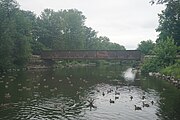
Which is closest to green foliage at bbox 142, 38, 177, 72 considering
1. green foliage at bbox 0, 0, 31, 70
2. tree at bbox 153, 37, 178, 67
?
tree at bbox 153, 37, 178, 67

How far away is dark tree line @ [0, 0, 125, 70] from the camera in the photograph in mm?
72656

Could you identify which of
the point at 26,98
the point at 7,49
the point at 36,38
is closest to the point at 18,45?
the point at 7,49

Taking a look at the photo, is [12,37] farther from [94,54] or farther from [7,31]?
[94,54]

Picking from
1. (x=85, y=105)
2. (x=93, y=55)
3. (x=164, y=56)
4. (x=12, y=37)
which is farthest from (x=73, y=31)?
(x=85, y=105)

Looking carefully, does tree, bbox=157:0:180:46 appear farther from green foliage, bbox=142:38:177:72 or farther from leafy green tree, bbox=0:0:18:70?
leafy green tree, bbox=0:0:18:70

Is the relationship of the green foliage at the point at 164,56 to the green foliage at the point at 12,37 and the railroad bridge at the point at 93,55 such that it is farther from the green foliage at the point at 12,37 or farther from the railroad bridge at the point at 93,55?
the green foliage at the point at 12,37

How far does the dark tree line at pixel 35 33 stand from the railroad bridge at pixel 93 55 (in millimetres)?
5073

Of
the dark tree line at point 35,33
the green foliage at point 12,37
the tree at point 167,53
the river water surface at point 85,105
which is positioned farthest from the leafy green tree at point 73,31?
the river water surface at point 85,105

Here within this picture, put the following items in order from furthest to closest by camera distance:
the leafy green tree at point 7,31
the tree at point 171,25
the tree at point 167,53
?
the tree at point 171,25 < the tree at point 167,53 < the leafy green tree at point 7,31

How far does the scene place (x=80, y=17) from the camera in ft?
430

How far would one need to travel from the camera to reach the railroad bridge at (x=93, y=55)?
92.4 metres

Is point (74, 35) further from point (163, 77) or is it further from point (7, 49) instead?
point (163, 77)

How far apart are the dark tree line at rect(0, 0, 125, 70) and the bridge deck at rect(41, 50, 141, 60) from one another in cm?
528

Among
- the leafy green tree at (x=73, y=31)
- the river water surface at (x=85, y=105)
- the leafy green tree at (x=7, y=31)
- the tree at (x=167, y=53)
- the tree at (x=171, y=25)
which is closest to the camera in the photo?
the river water surface at (x=85, y=105)
